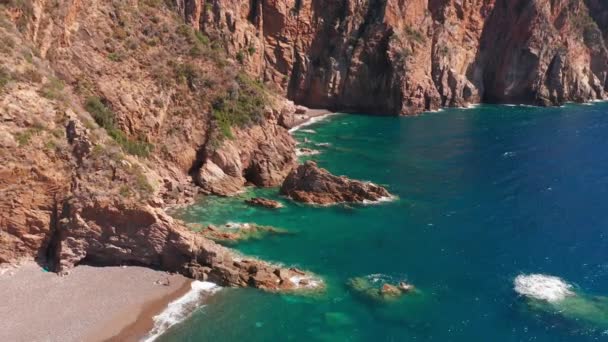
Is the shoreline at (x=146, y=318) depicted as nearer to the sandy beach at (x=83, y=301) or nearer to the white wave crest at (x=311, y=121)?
the sandy beach at (x=83, y=301)

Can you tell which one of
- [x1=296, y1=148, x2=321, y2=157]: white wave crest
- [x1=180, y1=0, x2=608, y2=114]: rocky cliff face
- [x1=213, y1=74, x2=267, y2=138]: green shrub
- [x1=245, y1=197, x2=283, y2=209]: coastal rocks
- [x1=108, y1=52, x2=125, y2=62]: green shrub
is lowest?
[x1=245, y1=197, x2=283, y2=209]: coastal rocks

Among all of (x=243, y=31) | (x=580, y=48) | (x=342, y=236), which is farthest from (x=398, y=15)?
(x=342, y=236)

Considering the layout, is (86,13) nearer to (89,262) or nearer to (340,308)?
(89,262)

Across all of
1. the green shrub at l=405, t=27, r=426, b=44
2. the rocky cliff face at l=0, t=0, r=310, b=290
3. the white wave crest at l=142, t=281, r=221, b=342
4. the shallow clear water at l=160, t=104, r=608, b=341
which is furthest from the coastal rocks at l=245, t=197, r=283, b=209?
the green shrub at l=405, t=27, r=426, b=44

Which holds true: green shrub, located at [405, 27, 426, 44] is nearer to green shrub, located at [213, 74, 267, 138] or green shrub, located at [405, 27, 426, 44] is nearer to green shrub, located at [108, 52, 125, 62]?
green shrub, located at [213, 74, 267, 138]

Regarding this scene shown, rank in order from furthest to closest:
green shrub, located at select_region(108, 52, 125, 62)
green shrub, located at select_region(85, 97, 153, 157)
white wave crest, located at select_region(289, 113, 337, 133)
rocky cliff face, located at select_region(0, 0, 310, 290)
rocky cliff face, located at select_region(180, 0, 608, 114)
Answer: rocky cliff face, located at select_region(180, 0, 608, 114) → white wave crest, located at select_region(289, 113, 337, 133) → green shrub, located at select_region(108, 52, 125, 62) → green shrub, located at select_region(85, 97, 153, 157) → rocky cliff face, located at select_region(0, 0, 310, 290)

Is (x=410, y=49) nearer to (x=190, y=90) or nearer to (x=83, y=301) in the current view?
(x=190, y=90)
